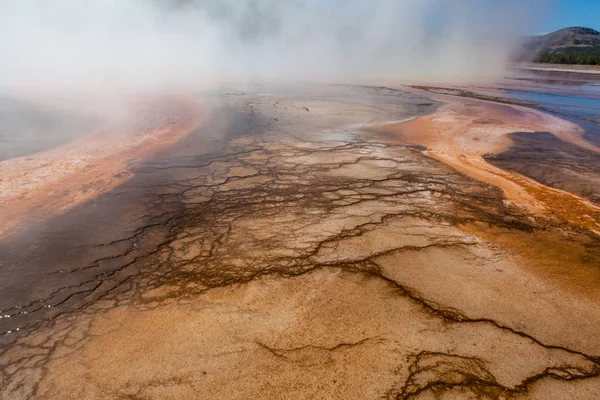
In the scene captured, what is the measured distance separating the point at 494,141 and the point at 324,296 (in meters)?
6.95

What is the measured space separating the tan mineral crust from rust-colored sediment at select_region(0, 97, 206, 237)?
203 millimetres

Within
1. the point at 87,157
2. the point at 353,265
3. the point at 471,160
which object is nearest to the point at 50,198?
the point at 87,157

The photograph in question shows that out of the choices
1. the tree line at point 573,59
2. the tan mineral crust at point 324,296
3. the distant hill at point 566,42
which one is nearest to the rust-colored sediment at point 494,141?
the tan mineral crust at point 324,296

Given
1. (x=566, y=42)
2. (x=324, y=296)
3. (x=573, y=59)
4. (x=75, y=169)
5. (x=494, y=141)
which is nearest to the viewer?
(x=324, y=296)

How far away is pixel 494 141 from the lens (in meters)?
7.94

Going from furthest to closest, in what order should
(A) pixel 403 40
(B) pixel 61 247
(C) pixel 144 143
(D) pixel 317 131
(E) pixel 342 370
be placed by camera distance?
(A) pixel 403 40
(D) pixel 317 131
(C) pixel 144 143
(B) pixel 61 247
(E) pixel 342 370

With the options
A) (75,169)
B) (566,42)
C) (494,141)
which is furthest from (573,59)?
(566,42)

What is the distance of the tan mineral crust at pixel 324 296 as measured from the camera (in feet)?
6.70

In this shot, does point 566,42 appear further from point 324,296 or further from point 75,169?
A: point 324,296

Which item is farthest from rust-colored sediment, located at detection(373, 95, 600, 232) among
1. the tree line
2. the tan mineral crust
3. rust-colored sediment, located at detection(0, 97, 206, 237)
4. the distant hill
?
the distant hill

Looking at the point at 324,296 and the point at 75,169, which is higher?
the point at 75,169

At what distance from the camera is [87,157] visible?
20.4 feet

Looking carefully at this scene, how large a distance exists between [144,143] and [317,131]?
12.3 feet

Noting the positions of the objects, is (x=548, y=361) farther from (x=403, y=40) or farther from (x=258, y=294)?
(x=403, y=40)
